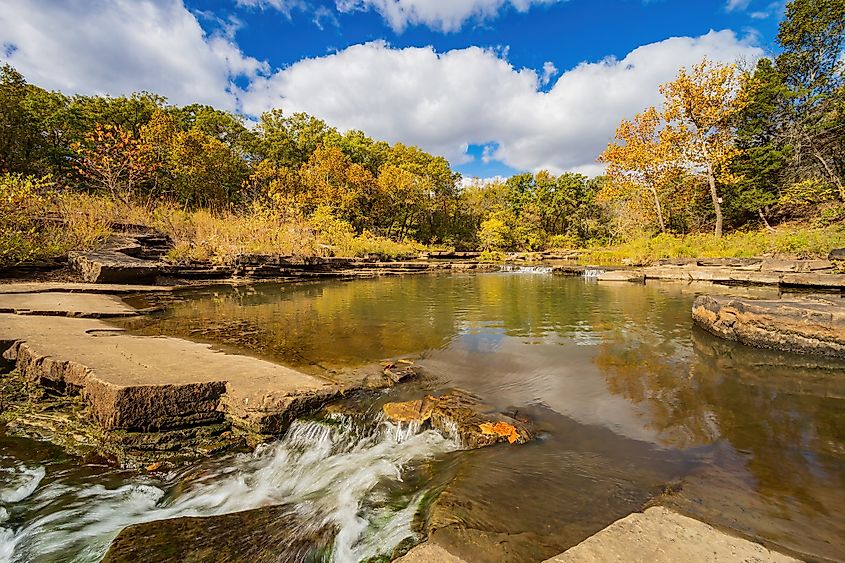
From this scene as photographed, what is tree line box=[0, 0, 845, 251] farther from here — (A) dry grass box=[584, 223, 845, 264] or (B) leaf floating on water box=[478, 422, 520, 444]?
(B) leaf floating on water box=[478, 422, 520, 444]

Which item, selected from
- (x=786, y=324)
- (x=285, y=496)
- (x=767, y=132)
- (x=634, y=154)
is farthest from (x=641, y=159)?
(x=285, y=496)

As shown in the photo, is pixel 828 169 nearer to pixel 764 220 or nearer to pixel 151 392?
pixel 764 220

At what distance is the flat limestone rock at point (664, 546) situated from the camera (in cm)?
162

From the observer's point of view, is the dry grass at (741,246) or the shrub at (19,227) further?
the dry grass at (741,246)

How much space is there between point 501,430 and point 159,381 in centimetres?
326

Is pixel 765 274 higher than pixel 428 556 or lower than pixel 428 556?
higher

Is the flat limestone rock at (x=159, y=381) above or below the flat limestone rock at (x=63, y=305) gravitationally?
below

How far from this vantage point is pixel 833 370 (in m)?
5.07

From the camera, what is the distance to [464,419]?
3.67 m

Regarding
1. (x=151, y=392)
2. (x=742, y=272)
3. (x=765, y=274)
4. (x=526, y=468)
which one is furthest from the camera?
(x=742, y=272)

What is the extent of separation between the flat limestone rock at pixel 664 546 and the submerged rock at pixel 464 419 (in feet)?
5.16

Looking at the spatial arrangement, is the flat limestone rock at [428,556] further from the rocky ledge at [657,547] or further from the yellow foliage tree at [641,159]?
the yellow foliage tree at [641,159]

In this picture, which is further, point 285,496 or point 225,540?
point 285,496

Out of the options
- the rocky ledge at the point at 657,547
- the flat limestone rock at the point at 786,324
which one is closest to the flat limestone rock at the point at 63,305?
the rocky ledge at the point at 657,547
